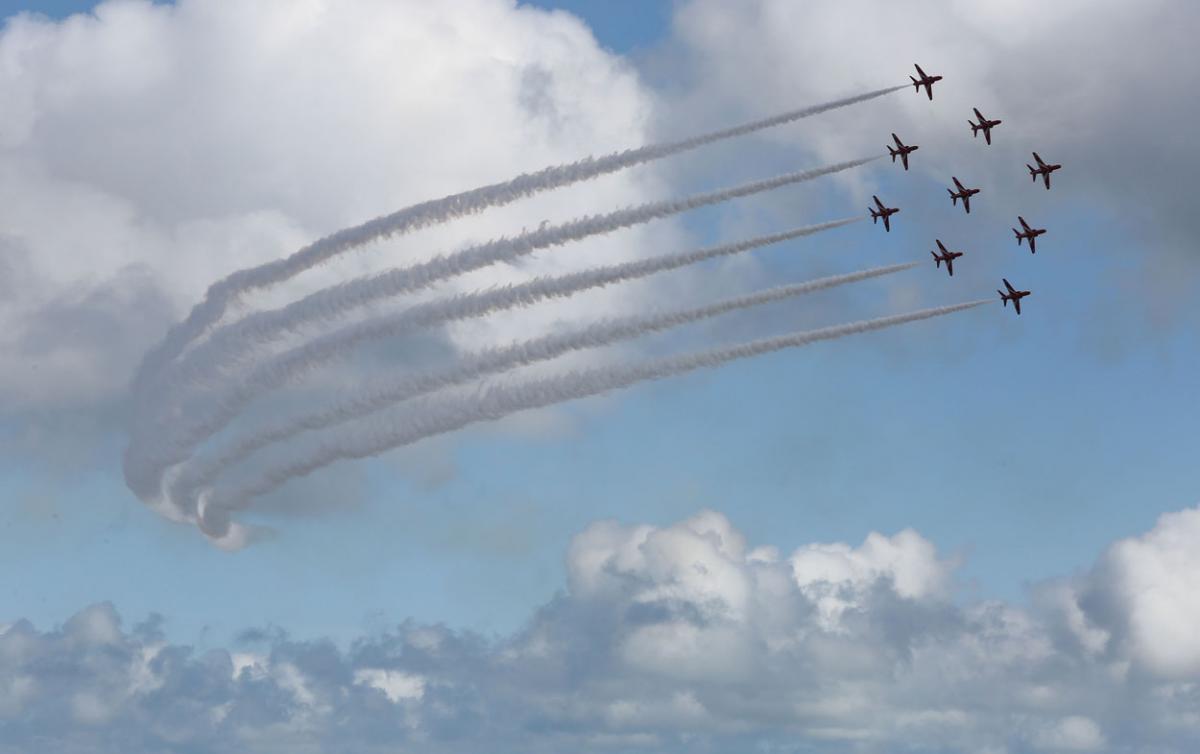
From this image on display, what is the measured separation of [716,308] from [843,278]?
24.4ft

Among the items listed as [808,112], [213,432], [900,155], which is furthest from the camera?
[900,155]

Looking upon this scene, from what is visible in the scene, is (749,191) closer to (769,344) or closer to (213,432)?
(769,344)

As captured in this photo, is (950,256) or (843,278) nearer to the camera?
(843,278)

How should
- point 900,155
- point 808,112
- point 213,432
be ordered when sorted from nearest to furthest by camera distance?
point 808,112, point 213,432, point 900,155

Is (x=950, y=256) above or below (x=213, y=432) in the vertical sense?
above

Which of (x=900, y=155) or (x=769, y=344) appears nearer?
(x=769, y=344)

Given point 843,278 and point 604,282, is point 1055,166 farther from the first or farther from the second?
point 604,282

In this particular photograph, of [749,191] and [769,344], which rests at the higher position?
[749,191]

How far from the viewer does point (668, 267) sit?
363ft

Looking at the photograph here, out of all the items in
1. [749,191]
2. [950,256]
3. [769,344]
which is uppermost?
[950,256]

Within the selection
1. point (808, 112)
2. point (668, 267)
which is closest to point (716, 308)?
point (668, 267)

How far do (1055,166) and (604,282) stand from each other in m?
43.0

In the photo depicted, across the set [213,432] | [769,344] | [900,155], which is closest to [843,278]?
[769,344]

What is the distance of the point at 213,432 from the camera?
398 feet
